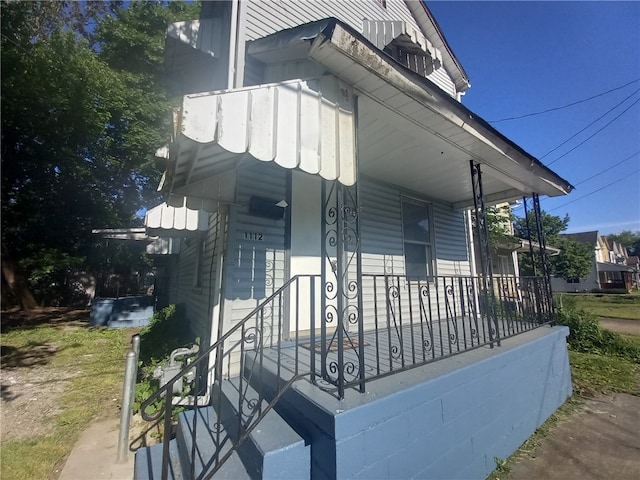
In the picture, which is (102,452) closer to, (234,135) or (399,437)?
(399,437)

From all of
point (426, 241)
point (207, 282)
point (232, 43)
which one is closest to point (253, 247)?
point (207, 282)

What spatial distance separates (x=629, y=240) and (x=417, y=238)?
10445 centimetres

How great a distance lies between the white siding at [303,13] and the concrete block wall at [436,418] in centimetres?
293

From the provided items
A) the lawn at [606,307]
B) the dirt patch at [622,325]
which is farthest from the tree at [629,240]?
the dirt patch at [622,325]

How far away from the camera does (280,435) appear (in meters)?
2.00

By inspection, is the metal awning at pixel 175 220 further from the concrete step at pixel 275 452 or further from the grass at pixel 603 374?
the grass at pixel 603 374

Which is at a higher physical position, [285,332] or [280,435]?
[285,332]

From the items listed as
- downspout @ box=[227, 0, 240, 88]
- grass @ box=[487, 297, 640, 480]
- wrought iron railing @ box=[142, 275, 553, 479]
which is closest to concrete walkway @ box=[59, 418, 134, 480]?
wrought iron railing @ box=[142, 275, 553, 479]

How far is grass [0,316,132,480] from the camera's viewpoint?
2.78m

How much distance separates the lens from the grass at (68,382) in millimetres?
2781

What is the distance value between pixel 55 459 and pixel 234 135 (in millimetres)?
3553

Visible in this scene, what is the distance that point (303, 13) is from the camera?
4887mm

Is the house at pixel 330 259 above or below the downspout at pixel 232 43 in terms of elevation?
below

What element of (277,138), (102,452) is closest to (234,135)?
(277,138)
